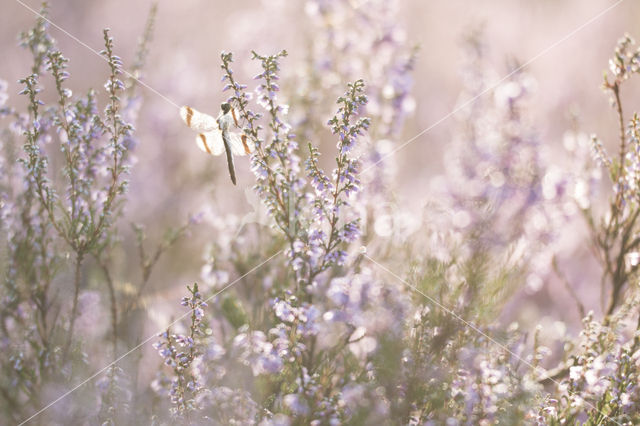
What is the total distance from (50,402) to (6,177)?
971 mm

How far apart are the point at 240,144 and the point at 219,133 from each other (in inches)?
2.9

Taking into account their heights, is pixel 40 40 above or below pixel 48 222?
above

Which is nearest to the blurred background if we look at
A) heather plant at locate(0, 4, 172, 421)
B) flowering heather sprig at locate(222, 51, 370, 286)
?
heather plant at locate(0, 4, 172, 421)

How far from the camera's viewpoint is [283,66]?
124 inches

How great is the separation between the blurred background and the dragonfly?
1255 millimetres

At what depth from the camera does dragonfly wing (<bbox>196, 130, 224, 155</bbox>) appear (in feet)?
5.37

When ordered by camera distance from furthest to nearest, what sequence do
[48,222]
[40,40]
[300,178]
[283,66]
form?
[283,66]
[48,222]
[40,40]
[300,178]

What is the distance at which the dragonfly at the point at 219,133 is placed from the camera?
5.12 feet

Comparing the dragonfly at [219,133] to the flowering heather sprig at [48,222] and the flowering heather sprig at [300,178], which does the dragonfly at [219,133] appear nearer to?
the flowering heather sprig at [300,178]

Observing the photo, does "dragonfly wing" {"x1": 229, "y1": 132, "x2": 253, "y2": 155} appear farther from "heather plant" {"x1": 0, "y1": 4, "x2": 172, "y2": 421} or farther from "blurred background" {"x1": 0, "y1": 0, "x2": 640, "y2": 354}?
"blurred background" {"x1": 0, "y1": 0, "x2": 640, "y2": 354}

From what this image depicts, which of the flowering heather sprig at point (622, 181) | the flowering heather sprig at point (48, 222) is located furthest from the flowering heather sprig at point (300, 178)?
the flowering heather sprig at point (622, 181)

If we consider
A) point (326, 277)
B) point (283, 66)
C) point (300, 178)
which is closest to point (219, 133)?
point (300, 178)

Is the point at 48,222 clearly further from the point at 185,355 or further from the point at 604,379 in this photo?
the point at 604,379

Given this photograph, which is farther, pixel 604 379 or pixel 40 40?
pixel 40 40
